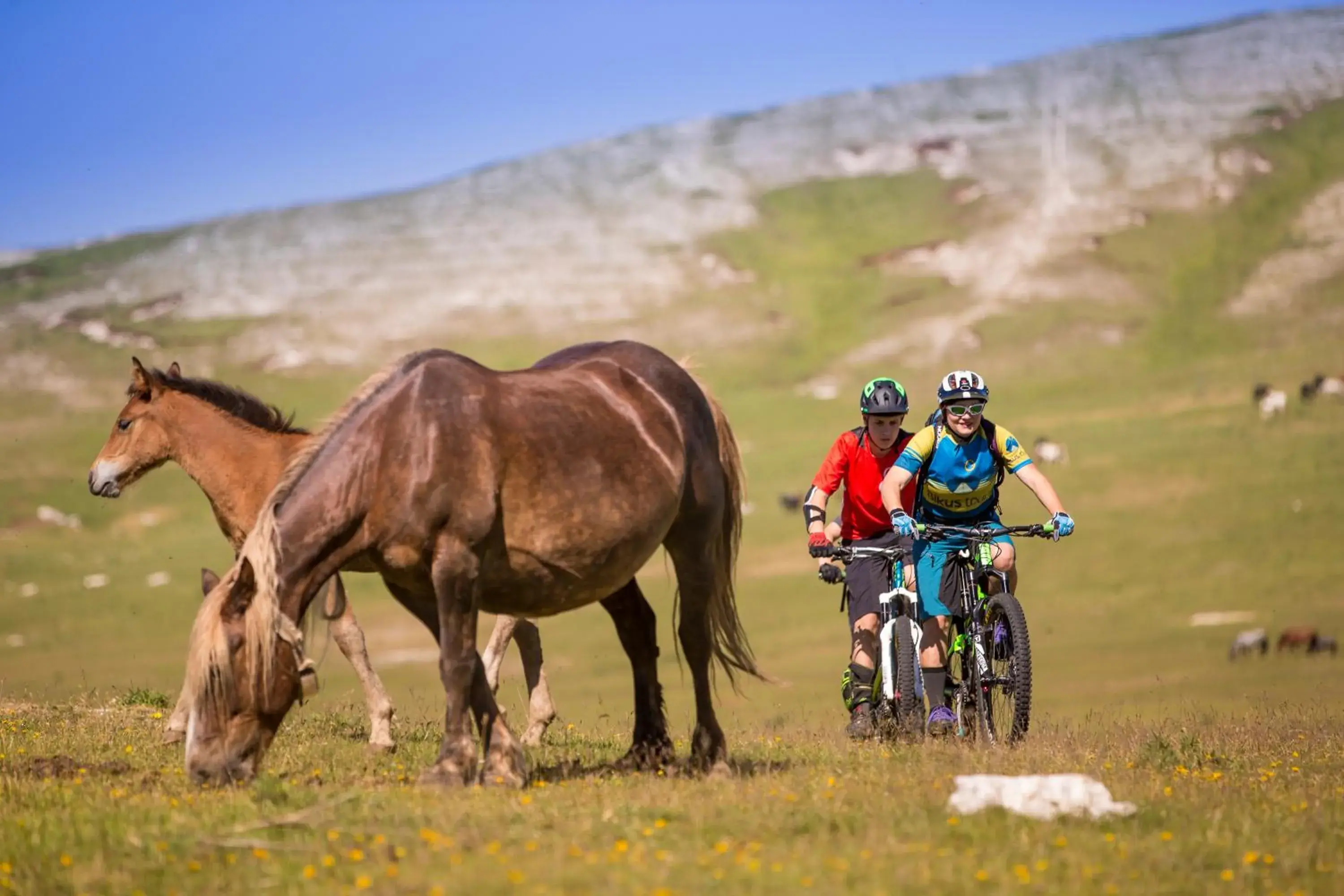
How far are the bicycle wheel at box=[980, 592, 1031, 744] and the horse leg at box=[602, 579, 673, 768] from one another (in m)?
2.08

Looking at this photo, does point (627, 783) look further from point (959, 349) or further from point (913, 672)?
point (959, 349)

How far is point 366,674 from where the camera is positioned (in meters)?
10.9

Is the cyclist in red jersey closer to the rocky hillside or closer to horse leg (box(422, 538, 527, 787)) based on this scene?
horse leg (box(422, 538, 527, 787))

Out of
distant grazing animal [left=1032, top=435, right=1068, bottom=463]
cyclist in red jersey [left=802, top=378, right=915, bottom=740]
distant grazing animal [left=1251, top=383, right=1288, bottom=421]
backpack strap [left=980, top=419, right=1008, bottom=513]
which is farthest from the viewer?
distant grazing animal [left=1251, top=383, right=1288, bottom=421]

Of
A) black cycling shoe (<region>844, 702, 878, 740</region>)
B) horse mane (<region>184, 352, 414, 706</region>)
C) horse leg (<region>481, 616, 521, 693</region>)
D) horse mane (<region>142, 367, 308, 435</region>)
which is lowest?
black cycling shoe (<region>844, 702, 878, 740</region>)

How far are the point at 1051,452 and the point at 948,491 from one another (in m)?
48.8

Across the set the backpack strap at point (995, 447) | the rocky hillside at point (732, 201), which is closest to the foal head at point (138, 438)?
the backpack strap at point (995, 447)

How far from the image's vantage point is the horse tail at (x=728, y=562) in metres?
9.84

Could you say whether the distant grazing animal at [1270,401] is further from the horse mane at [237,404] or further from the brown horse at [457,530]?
the brown horse at [457,530]

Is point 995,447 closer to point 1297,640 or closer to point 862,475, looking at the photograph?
point 862,475

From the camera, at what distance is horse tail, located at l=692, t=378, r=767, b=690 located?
9.84 m

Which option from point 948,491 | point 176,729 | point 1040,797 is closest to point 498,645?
point 176,729

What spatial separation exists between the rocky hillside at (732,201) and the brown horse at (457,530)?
297 ft

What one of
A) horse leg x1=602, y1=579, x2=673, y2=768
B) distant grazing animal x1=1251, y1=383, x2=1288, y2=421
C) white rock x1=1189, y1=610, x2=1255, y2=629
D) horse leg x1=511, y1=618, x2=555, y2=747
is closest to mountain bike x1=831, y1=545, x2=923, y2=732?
horse leg x1=602, y1=579, x2=673, y2=768
